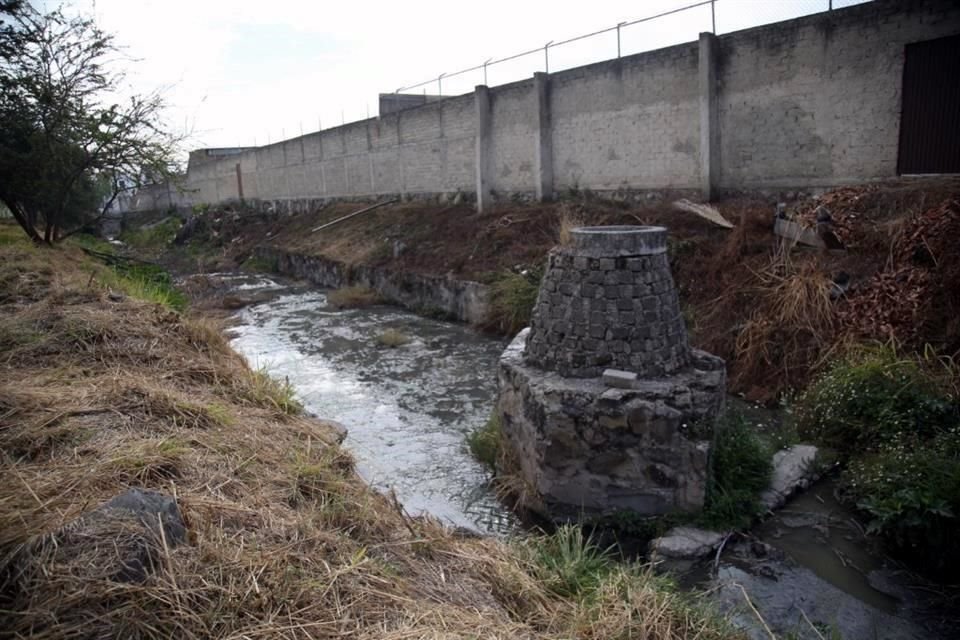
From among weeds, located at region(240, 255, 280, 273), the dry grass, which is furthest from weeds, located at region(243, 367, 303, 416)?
weeds, located at region(240, 255, 280, 273)

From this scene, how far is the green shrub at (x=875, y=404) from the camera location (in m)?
5.54

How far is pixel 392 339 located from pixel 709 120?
7068mm

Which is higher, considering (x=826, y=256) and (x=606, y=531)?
(x=826, y=256)

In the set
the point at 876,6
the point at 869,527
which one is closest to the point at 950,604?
the point at 869,527

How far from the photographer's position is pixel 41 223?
19547mm

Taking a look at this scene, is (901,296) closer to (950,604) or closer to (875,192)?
(875,192)

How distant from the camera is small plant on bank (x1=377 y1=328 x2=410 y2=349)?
1183 centimetres

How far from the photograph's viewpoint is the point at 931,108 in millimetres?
9070

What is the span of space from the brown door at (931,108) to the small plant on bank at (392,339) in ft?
28.2

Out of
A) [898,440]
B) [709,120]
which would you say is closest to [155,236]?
[709,120]

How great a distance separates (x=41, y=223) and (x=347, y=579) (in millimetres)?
21409

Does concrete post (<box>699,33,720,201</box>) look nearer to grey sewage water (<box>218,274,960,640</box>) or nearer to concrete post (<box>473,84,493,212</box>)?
grey sewage water (<box>218,274,960,640</box>)

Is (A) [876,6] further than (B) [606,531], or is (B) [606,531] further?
(A) [876,6]

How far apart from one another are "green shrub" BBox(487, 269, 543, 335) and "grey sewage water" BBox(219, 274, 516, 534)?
0.39 m
